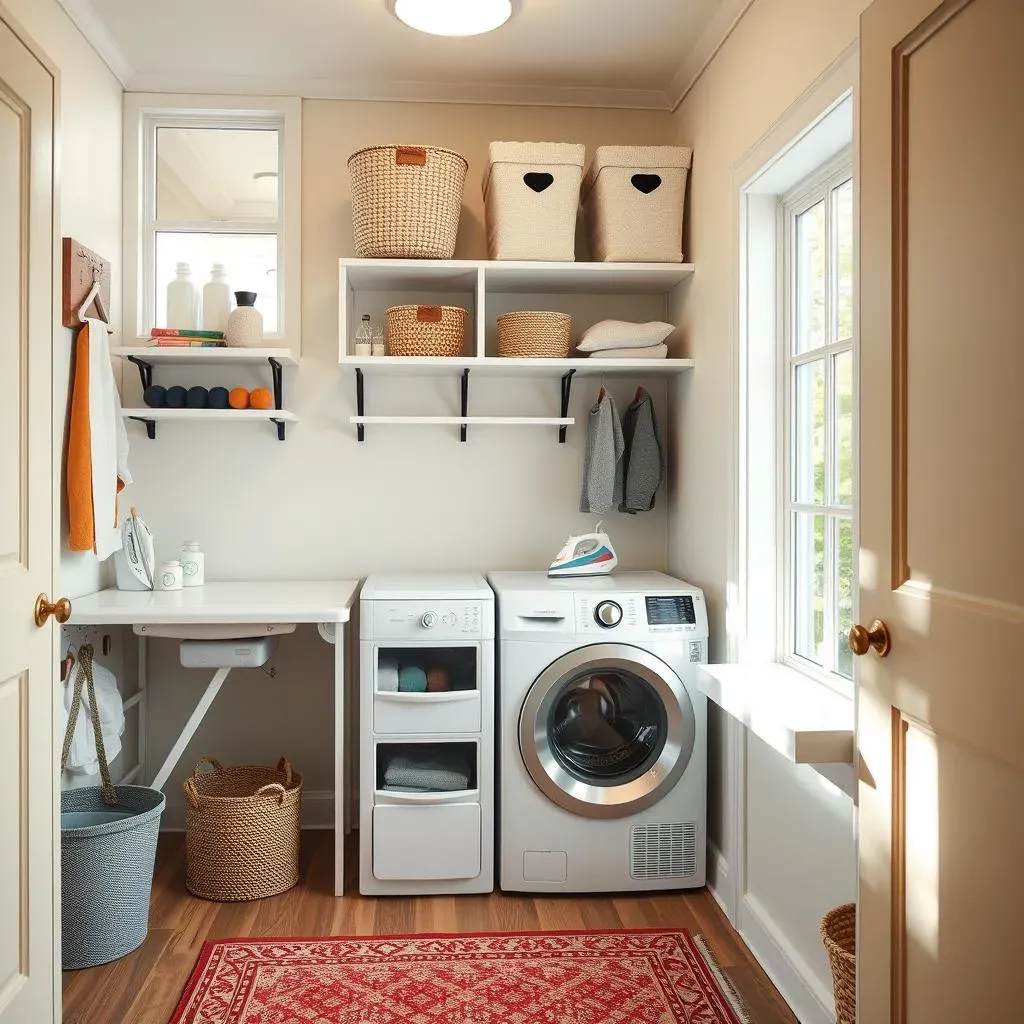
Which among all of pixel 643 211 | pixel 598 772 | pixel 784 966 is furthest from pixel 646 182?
pixel 784 966

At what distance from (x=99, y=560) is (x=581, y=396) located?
173cm

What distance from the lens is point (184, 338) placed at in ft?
10.0

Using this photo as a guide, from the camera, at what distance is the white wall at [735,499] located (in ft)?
6.88

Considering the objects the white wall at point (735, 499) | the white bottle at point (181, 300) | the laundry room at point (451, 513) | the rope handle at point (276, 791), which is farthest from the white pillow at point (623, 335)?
the rope handle at point (276, 791)

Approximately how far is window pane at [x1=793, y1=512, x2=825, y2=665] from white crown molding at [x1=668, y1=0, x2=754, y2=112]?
1393mm

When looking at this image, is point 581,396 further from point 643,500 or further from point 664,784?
point 664,784

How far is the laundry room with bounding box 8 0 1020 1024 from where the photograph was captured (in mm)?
1855

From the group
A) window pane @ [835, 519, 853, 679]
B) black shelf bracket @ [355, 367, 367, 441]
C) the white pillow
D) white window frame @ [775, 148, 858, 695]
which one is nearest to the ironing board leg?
black shelf bracket @ [355, 367, 367, 441]

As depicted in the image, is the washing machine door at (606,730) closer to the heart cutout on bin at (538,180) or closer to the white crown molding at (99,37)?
the heart cutout on bin at (538,180)

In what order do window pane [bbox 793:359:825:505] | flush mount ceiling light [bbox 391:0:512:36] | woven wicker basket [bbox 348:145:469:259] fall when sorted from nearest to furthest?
window pane [bbox 793:359:825:505], flush mount ceiling light [bbox 391:0:512:36], woven wicker basket [bbox 348:145:469:259]

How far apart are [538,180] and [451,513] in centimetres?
117

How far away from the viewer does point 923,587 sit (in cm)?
136

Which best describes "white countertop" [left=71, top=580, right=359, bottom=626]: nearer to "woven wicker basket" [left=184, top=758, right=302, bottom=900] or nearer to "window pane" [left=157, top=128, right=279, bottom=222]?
"woven wicker basket" [left=184, top=758, right=302, bottom=900]

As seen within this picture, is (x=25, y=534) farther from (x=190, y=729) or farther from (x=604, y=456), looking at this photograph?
(x=604, y=456)
